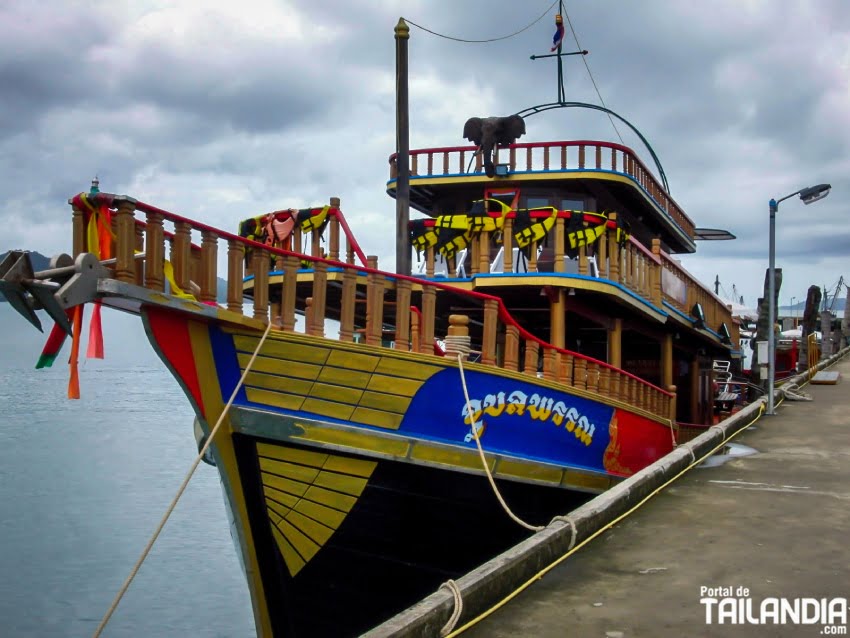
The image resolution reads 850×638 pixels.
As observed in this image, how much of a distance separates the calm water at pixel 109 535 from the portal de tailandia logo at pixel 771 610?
1208 cm

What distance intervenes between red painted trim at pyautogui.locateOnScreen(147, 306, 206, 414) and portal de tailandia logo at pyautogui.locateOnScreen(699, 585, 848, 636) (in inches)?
147

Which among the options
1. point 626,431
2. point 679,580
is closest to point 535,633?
point 679,580

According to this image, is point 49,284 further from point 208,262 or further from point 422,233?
point 422,233

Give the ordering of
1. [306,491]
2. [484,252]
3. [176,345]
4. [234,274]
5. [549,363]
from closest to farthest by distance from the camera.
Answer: [176,345] < [234,274] < [306,491] < [549,363] < [484,252]

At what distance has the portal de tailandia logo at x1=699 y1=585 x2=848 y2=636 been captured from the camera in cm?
466

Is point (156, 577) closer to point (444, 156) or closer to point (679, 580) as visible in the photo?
point (444, 156)

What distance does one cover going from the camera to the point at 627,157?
12.8 m

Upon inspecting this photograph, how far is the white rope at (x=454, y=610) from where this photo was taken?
4.43m

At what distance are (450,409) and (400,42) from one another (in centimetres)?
465

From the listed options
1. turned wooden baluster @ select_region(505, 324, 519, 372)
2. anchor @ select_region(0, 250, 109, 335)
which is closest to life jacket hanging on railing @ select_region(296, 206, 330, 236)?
turned wooden baluster @ select_region(505, 324, 519, 372)

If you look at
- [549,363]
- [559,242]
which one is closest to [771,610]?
[549,363]

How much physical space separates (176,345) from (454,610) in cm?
304

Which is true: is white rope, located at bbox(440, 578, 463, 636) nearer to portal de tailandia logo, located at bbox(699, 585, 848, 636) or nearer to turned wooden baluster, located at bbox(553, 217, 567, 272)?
portal de tailandia logo, located at bbox(699, 585, 848, 636)

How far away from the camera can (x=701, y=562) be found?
571 cm
